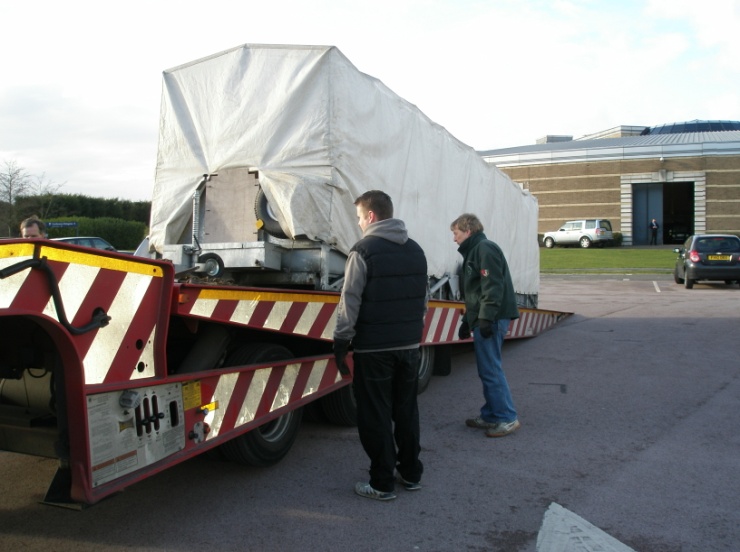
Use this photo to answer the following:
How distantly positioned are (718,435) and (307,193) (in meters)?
4.03

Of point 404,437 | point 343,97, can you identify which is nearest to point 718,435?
point 404,437

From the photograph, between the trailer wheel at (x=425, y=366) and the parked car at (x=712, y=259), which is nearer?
the trailer wheel at (x=425, y=366)

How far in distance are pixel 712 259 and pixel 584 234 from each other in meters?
23.2

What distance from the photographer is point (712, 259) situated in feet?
62.5

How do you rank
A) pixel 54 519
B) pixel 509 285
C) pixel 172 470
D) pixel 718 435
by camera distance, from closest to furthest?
pixel 54 519
pixel 172 470
pixel 718 435
pixel 509 285

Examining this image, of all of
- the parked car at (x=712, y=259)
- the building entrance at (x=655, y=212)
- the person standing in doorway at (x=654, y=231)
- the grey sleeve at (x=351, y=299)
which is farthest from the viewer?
the building entrance at (x=655, y=212)

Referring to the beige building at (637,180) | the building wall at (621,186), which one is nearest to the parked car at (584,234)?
the building wall at (621,186)

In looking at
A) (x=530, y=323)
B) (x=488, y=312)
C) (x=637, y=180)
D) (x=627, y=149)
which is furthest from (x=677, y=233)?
(x=488, y=312)

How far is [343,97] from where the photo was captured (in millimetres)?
6094

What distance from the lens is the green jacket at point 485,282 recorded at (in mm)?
5629

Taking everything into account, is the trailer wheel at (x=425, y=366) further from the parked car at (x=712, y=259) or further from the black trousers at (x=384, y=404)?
the parked car at (x=712, y=259)

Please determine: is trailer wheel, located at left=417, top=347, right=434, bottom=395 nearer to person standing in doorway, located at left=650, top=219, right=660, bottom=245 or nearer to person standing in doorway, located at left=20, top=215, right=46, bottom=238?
person standing in doorway, located at left=20, top=215, right=46, bottom=238

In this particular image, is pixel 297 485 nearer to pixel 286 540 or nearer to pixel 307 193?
pixel 286 540

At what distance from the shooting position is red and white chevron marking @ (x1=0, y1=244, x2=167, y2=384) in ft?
9.60
